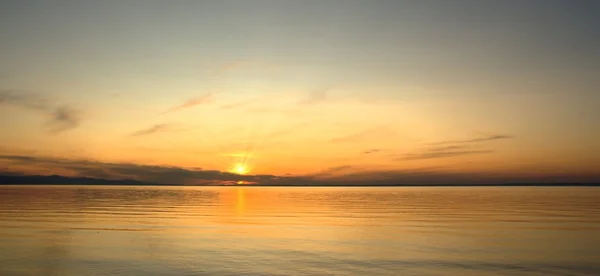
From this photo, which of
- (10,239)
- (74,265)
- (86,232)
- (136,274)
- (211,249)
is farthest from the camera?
(86,232)

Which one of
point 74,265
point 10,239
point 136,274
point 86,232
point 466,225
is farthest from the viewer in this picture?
point 466,225

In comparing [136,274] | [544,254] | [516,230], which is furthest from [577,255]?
[136,274]

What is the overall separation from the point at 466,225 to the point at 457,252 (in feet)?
57.4

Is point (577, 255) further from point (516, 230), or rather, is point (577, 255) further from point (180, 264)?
point (180, 264)

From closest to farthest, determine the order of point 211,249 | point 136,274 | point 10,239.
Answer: point 136,274, point 211,249, point 10,239

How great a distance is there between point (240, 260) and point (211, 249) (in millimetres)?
4549

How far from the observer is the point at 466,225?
46.9 m

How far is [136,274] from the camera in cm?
2392

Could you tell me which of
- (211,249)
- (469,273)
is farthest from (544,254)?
(211,249)

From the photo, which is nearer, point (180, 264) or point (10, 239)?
point (180, 264)

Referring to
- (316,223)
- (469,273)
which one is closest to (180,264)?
(469,273)

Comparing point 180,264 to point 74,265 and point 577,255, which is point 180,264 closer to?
point 74,265

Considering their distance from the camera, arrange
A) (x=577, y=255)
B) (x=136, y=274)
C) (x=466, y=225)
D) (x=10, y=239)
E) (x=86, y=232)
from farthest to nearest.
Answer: (x=466, y=225)
(x=86, y=232)
(x=10, y=239)
(x=577, y=255)
(x=136, y=274)

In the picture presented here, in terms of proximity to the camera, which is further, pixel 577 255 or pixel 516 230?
pixel 516 230
